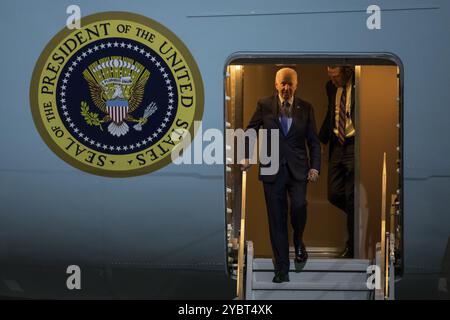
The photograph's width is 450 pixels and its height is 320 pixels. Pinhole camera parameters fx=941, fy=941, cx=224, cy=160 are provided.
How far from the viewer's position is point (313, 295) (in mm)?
7352

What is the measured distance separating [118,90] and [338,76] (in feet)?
6.61

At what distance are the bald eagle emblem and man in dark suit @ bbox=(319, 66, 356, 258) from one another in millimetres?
1814

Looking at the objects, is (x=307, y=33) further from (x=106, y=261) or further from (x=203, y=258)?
(x=106, y=261)

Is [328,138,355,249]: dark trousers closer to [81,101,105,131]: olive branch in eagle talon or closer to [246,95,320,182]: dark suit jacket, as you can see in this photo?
[246,95,320,182]: dark suit jacket

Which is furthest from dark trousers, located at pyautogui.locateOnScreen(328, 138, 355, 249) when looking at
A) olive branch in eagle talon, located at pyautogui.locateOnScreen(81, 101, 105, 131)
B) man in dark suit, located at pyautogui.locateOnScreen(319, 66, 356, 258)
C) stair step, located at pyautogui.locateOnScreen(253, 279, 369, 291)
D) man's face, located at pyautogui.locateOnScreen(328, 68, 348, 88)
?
olive branch in eagle talon, located at pyautogui.locateOnScreen(81, 101, 105, 131)

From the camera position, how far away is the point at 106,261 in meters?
7.38

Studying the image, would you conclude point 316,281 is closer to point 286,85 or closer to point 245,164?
point 245,164

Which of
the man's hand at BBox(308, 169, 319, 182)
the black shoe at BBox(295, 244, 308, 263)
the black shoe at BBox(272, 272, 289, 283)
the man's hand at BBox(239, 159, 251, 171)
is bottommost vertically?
the black shoe at BBox(272, 272, 289, 283)

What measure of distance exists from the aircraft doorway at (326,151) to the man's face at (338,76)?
0.11 metres

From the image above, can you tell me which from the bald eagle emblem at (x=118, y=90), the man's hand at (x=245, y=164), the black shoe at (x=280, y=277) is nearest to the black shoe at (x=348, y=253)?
the black shoe at (x=280, y=277)

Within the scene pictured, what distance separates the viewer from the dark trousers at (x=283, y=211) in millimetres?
7367

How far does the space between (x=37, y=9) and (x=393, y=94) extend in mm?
3169

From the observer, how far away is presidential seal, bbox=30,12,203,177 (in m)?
7.25
